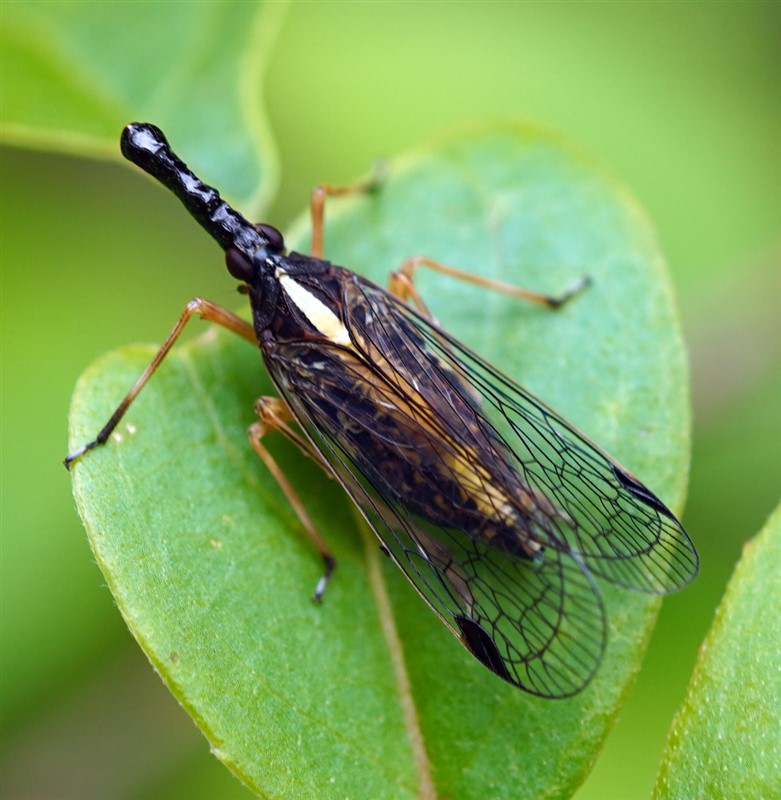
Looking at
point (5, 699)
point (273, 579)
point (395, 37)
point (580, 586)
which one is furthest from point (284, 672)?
point (395, 37)

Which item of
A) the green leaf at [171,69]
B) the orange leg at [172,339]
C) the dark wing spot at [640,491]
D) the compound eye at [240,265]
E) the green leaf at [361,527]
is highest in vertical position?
the green leaf at [171,69]

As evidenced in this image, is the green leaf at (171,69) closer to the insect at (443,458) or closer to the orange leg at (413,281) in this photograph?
the insect at (443,458)

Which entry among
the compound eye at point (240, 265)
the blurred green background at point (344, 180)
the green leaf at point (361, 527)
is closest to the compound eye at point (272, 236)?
the compound eye at point (240, 265)

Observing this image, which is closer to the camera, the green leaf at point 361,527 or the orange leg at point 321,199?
the green leaf at point 361,527

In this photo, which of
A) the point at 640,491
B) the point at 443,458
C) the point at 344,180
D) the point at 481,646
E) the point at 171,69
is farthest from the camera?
the point at 344,180

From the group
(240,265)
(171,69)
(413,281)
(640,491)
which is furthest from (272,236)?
(640,491)

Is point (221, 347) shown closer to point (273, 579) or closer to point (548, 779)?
point (273, 579)

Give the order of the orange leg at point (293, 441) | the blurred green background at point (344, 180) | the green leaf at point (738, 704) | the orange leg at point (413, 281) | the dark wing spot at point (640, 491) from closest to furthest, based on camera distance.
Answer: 1. the green leaf at point (738, 704)
2. the dark wing spot at point (640, 491)
3. the orange leg at point (293, 441)
4. the orange leg at point (413, 281)
5. the blurred green background at point (344, 180)

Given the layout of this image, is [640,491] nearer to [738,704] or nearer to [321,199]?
[738,704]

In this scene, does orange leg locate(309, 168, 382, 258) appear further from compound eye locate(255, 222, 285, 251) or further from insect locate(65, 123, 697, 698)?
compound eye locate(255, 222, 285, 251)
